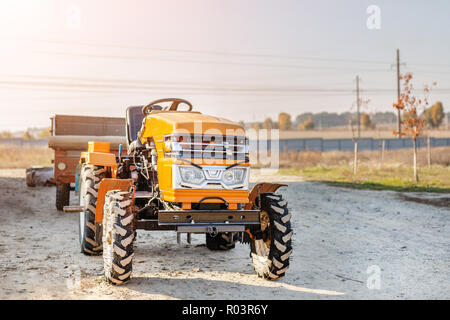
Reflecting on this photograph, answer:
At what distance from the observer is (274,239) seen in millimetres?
5777

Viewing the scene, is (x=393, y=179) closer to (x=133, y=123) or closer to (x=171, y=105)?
(x=133, y=123)

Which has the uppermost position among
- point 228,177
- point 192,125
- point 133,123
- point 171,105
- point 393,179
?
point 171,105

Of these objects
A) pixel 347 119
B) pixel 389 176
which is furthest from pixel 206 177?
pixel 347 119

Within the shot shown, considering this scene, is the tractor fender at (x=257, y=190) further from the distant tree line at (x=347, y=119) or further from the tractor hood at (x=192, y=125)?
the distant tree line at (x=347, y=119)

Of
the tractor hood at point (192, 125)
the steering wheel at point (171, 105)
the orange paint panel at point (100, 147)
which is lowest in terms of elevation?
the orange paint panel at point (100, 147)

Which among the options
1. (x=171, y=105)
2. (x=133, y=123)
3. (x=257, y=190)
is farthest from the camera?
(x=133, y=123)

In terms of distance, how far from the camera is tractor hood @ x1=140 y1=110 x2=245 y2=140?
5.61m

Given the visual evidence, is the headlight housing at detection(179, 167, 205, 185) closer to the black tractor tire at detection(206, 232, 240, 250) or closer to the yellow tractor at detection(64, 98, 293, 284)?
the yellow tractor at detection(64, 98, 293, 284)

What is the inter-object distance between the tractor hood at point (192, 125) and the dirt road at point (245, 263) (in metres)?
1.69

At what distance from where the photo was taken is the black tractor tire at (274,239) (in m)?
5.79

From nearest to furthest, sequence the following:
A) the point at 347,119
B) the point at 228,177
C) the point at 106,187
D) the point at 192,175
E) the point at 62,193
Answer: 1. the point at 192,175
2. the point at 228,177
3. the point at 106,187
4. the point at 62,193
5. the point at 347,119

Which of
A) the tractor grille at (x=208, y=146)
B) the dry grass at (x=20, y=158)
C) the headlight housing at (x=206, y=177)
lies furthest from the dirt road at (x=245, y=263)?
the dry grass at (x=20, y=158)

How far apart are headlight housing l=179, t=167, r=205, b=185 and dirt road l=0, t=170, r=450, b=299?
115cm

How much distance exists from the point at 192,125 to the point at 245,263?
2.20 m
